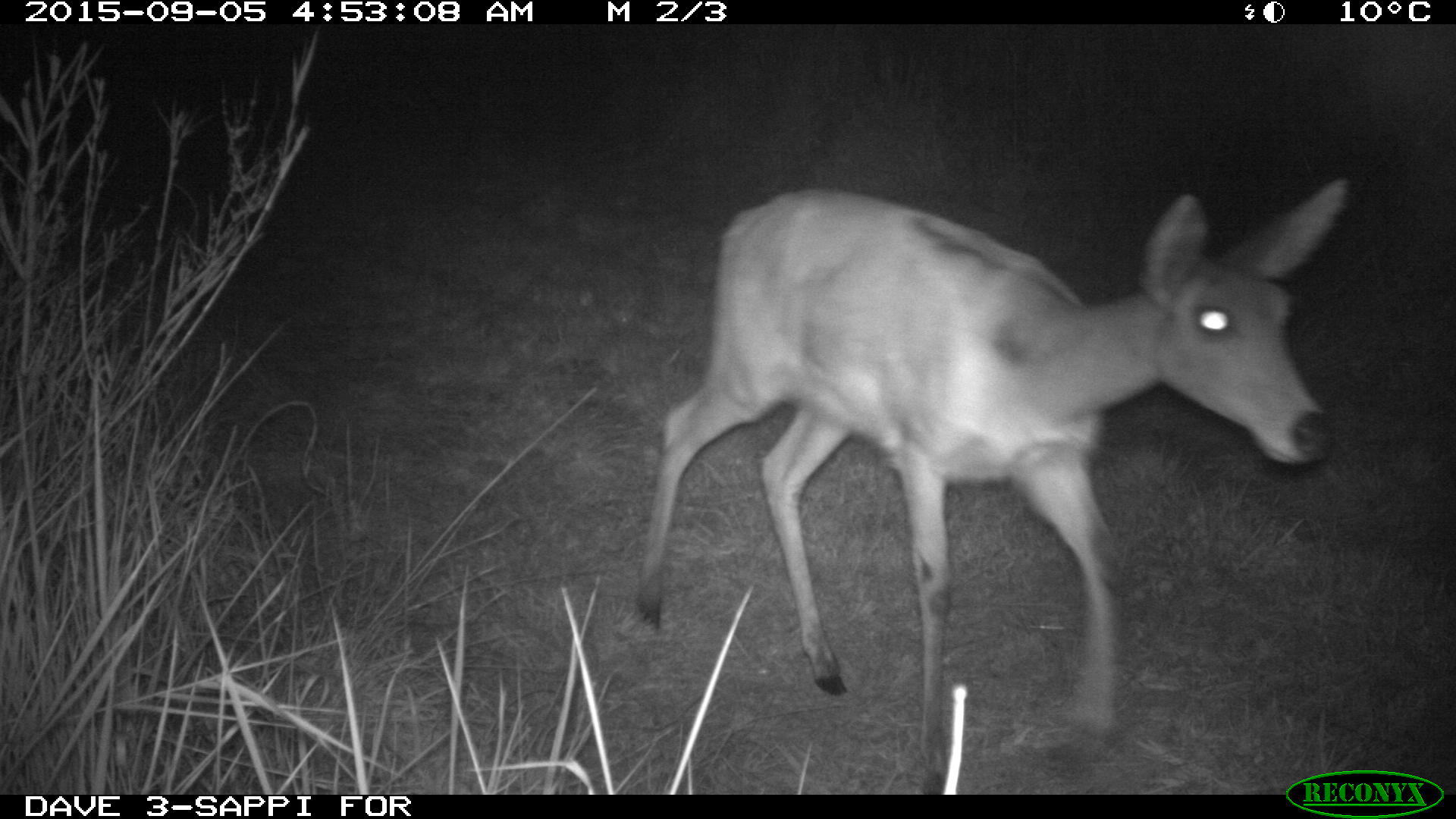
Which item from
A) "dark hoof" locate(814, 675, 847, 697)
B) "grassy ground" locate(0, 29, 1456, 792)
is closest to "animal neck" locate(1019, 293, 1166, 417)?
→ "grassy ground" locate(0, 29, 1456, 792)

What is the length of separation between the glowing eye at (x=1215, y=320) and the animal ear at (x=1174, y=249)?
0.14m

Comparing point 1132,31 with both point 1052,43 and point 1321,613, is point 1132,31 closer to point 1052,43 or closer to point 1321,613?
point 1052,43

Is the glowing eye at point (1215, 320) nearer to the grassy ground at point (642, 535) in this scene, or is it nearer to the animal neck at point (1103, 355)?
the animal neck at point (1103, 355)

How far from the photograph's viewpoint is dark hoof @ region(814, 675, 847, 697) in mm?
4492

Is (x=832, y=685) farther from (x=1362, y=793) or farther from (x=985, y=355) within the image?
(x=1362, y=793)

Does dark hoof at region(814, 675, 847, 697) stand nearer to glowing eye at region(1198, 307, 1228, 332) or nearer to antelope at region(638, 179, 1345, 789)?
antelope at region(638, 179, 1345, 789)

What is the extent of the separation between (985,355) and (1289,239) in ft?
2.98

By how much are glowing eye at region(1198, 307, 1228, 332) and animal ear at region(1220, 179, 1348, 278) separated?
0.20 metres

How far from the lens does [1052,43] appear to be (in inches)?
393

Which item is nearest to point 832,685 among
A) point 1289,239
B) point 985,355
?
point 985,355

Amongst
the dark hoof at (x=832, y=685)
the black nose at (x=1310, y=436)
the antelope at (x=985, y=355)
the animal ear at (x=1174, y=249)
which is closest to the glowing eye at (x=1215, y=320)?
the antelope at (x=985, y=355)

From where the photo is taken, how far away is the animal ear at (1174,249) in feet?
12.0

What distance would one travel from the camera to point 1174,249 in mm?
3701

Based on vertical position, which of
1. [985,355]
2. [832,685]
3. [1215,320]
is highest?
[1215,320]
